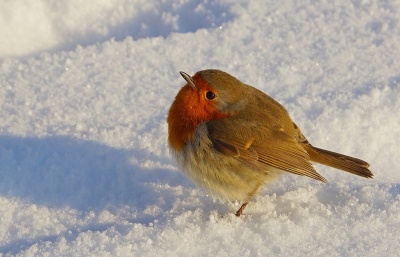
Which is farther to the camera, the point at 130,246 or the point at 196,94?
the point at 196,94

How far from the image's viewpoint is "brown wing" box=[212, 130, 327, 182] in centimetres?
373

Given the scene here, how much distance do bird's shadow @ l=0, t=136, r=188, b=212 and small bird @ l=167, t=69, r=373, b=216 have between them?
0.41 metres

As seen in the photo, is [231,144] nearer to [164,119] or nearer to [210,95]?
[210,95]

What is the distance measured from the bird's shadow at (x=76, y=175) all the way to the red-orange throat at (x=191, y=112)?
432mm

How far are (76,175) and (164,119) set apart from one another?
0.97m

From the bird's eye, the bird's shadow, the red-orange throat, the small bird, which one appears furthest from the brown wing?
the bird's shadow

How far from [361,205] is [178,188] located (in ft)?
4.27

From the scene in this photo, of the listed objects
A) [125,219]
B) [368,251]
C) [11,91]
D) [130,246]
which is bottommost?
[368,251]

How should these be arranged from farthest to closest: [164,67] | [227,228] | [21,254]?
[164,67]
[227,228]
[21,254]

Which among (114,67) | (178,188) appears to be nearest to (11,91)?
(114,67)

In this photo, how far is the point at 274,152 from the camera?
3854 millimetres

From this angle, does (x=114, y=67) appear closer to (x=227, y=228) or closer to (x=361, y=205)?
(x=227, y=228)

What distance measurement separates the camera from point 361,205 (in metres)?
3.73

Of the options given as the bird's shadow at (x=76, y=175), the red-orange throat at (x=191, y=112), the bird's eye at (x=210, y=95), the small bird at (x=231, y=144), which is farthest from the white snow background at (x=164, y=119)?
the bird's eye at (x=210, y=95)
